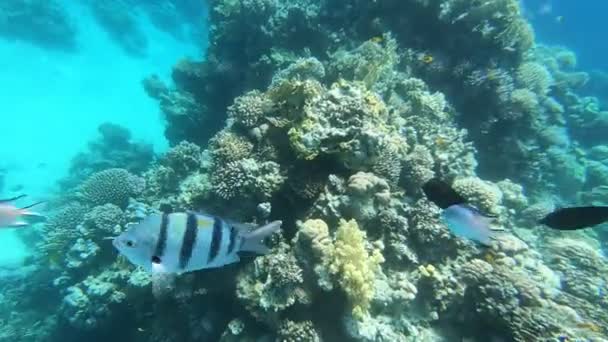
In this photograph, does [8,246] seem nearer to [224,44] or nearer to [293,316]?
[224,44]

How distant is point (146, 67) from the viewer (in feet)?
155

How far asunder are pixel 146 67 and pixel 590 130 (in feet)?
155

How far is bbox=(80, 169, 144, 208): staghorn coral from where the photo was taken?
8477mm

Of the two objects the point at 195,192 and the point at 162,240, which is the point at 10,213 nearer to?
the point at 195,192

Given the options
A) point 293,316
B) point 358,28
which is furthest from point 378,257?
point 358,28

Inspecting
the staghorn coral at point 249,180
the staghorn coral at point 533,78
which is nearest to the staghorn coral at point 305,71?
the staghorn coral at point 249,180

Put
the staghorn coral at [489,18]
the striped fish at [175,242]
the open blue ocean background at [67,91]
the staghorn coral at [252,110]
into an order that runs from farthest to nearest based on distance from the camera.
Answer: the open blue ocean background at [67,91], the staghorn coral at [489,18], the staghorn coral at [252,110], the striped fish at [175,242]

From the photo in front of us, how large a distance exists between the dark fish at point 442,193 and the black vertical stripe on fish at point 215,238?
167cm

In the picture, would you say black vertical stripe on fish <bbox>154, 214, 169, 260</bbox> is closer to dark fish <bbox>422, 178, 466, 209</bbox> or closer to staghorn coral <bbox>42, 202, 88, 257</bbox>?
dark fish <bbox>422, 178, 466, 209</bbox>

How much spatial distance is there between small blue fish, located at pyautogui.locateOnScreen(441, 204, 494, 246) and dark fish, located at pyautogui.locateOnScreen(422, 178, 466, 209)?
0.18 ft

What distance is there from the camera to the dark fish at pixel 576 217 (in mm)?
2356

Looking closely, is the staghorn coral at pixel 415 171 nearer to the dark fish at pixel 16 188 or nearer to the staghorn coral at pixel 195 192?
the staghorn coral at pixel 195 192

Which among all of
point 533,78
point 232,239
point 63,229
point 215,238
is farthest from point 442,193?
point 533,78

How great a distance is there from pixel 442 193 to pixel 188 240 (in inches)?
→ 76.5
